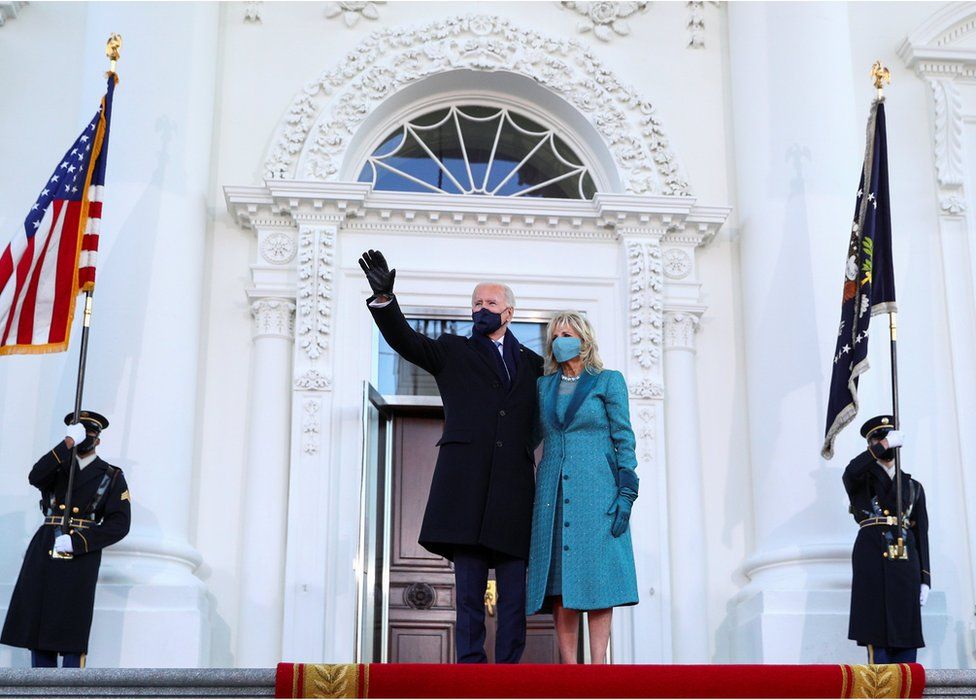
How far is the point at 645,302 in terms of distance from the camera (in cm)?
1032

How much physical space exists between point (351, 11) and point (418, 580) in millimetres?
4670

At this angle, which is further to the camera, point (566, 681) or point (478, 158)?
point (478, 158)

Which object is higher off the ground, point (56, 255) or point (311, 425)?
point (56, 255)

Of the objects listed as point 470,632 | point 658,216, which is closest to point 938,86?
point 658,216

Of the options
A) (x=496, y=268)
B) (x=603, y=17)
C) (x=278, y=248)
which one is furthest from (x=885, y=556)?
(x=603, y=17)

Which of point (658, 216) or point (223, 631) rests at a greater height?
Answer: point (658, 216)

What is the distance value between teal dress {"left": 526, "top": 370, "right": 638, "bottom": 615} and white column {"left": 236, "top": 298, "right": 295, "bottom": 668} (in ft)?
11.4

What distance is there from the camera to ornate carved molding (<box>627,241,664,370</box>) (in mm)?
10250

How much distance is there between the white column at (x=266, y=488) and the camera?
943 cm

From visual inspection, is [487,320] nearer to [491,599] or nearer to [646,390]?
[491,599]

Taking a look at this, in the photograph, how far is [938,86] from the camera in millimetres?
10977

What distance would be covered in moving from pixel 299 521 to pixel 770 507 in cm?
340

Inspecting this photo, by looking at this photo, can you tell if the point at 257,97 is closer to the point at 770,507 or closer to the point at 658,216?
the point at 658,216

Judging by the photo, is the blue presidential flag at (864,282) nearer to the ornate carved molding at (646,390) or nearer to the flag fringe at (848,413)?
the flag fringe at (848,413)
